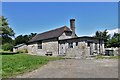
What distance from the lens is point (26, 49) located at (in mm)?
54312

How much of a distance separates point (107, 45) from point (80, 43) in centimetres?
2003

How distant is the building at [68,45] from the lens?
29.5 meters

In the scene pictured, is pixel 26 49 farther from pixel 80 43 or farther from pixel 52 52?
pixel 80 43

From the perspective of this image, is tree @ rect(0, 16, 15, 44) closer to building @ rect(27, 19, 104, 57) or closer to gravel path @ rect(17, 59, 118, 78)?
building @ rect(27, 19, 104, 57)

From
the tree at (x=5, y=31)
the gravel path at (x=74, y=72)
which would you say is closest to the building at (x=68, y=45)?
the tree at (x=5, y=31)

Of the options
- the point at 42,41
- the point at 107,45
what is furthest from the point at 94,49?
the point at 107,45

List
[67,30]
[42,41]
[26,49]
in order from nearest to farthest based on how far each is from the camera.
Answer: [67,30], [42,41], [26,49]

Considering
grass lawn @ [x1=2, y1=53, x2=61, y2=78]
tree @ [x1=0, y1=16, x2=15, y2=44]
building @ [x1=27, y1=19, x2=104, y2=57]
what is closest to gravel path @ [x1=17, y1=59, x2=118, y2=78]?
grass lawn @ [x1=2, y1=53, x2=61, y2=78]

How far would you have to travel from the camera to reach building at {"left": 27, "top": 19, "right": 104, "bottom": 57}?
29.5 metres

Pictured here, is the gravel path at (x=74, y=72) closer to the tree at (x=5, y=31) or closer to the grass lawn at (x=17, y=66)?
the grass lawn at (x=17, y=66)

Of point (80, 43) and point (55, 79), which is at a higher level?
point (80, 43)

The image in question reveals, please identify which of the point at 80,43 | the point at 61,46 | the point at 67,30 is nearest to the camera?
the point at 80,43

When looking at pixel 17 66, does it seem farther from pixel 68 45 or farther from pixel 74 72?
pixel 68 45

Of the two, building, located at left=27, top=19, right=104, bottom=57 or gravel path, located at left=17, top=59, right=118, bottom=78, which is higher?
building, located at left=27, top=19, right=104, bottom=57
